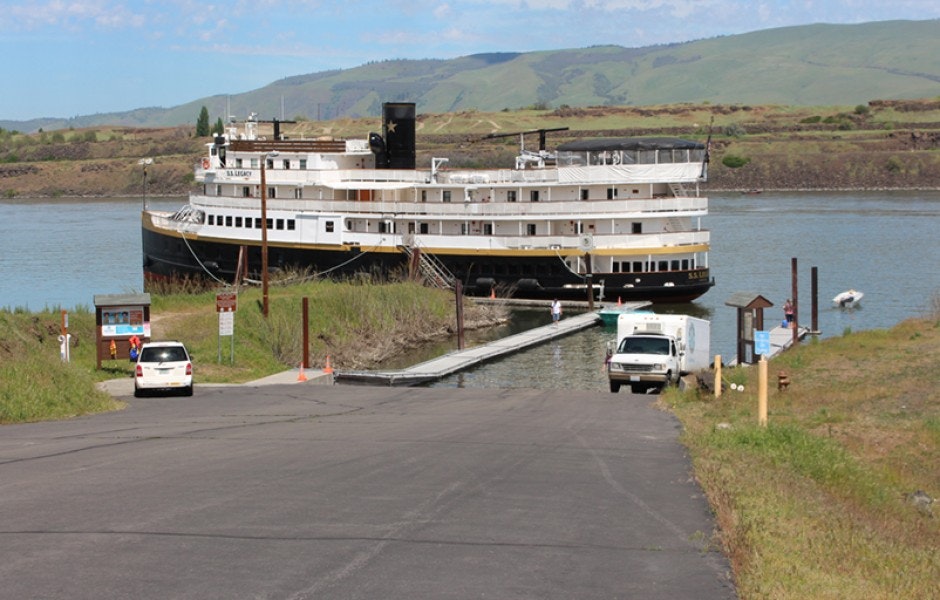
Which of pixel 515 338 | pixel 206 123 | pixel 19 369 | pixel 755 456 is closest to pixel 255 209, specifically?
pixel 515 338

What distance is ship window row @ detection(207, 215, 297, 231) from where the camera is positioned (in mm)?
64188

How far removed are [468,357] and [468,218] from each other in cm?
1909

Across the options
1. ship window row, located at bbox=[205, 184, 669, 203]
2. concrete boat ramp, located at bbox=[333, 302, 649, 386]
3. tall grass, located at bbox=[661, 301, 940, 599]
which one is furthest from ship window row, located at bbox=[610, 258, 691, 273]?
tall grass, located at bbox=[661, 301, 940, 599]

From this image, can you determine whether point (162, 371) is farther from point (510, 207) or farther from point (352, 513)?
point (510, 207)

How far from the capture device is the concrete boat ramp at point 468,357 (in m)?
36.5

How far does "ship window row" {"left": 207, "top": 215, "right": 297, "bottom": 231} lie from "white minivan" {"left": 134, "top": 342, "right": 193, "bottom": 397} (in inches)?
1412

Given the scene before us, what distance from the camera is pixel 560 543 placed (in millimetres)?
11320

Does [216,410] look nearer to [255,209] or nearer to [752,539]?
[752,539]

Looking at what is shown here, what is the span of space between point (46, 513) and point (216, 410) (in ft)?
40.1

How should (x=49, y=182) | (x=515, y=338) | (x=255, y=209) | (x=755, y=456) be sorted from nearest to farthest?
1. (x=755, y=456)
2. (x=515, y=338)
3. (x=255, y=209)
4. (x=49, y=182)

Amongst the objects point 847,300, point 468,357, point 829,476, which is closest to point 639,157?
point 847,300

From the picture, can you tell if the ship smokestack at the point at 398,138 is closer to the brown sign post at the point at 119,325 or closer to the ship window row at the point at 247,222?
the ship window row at the point at 247,222

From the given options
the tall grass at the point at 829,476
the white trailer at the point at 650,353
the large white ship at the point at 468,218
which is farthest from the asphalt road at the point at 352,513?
the large white ship at the point at 468,218

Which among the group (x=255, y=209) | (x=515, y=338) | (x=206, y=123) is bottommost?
(x=515, y=338)
